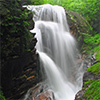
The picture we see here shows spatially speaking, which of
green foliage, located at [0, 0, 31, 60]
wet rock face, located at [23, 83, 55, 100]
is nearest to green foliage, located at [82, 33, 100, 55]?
wet rock face, located at [23, 83, 55, 100]

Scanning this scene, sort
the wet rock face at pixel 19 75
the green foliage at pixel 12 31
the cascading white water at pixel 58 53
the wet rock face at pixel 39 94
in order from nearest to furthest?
1. the green foliage at pixel 12 31
2. the wet rock face at pixel 19 75
3. the wet rock face at pixel 39 94
4. the cascading white water at pixel 58 53

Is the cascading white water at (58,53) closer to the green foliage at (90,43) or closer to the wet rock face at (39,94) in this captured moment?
the wet rock face at (39,94)

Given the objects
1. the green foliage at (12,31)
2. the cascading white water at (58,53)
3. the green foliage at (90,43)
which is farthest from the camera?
the green foliage at (90,43)

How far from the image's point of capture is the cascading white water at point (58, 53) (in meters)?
7.05

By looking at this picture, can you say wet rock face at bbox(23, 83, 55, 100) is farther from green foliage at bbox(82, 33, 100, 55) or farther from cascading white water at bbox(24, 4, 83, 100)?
green foliage at bbox(82, 33, 100, 55)

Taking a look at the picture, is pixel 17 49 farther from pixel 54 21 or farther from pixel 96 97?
pixel 54 21

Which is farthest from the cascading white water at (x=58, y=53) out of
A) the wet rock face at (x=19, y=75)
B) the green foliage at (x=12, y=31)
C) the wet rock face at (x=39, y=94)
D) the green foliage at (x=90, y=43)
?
the green foliage at (x=12, y=31)

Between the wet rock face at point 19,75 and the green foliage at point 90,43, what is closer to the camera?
A: the wet rock face at point 19,75

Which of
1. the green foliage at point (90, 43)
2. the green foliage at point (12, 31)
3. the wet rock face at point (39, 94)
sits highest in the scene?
the green foliage at point (12, 31)

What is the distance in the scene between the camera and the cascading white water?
23.1ft

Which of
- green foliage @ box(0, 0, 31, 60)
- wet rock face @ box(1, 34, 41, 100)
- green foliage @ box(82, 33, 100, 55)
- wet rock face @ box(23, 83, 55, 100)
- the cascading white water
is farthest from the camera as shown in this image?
green foliage @ box(82, 33, 100, 55)

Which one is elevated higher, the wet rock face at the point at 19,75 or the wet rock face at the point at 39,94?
the wet rock face at the point at 19,75

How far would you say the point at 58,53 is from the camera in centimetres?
939

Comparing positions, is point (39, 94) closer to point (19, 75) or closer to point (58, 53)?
point (19, 75)
